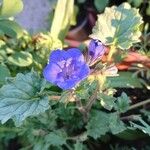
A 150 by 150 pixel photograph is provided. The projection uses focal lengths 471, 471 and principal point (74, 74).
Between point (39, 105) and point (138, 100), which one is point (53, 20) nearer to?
point (138, 100)

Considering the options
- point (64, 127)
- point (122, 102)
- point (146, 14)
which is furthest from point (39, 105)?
point (146, 14)

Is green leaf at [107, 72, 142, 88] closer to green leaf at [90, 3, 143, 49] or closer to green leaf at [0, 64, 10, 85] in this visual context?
green leaf at [90, 3, 143, 49]

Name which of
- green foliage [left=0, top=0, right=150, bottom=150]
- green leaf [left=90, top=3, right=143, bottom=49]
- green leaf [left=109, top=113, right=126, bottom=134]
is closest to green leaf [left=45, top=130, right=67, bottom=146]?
green foliage [left=0, top=0, right=150, bottom=150]

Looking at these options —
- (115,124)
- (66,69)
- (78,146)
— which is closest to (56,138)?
(78,146)

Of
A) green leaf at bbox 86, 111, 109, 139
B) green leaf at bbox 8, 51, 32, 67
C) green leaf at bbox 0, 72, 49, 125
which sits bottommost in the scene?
green leaf at bbox 86, 111, 109, 139

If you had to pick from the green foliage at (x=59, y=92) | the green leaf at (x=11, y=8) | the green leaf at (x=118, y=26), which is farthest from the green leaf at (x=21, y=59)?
the green leaf at (x=118, y=26)

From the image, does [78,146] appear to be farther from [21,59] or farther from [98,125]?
[21,59]

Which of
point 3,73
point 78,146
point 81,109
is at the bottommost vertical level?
point 78,146
